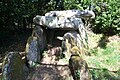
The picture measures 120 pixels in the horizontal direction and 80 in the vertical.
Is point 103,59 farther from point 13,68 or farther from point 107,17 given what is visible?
point 13,68

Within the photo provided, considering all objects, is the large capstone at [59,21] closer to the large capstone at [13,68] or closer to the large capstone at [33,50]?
the large capstone at [33,50]

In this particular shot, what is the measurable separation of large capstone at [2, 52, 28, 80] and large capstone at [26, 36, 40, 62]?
164cm

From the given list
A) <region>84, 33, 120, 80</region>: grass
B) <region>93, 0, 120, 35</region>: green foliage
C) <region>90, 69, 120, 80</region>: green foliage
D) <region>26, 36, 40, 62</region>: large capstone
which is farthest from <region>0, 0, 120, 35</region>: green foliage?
<region>90, 69, 120, 80</region>: green foliage

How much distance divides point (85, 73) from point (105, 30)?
4810mm

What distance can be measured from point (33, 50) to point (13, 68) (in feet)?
8.38

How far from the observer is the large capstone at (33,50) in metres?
9.12

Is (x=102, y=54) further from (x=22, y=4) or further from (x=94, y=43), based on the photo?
(x=22, y=4)

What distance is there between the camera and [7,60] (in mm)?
6832

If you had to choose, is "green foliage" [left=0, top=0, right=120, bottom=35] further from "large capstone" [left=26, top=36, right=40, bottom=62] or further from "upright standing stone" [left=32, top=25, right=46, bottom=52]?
"large capstone" [left=26, top=36, right=40, bottom=62]

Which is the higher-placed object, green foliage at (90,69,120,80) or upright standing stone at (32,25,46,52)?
upright standing stone at (32,25,46,52)

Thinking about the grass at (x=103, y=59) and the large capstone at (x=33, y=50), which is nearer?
the grass at (x=103, y=59)

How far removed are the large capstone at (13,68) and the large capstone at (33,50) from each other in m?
1.64

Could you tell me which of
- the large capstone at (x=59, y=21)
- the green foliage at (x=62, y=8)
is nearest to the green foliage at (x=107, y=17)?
the green foliage at (x=62, y=8)

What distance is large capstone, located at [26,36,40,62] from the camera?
9125 mm
